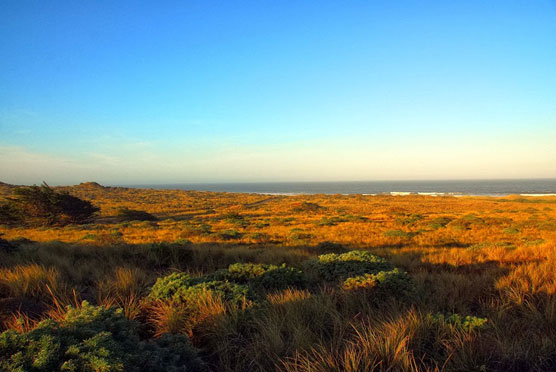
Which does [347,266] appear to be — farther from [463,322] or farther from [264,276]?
[463,322]

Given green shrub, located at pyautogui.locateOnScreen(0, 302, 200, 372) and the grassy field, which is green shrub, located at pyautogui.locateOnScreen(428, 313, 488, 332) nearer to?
the grassy field

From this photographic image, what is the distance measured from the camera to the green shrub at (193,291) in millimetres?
4138

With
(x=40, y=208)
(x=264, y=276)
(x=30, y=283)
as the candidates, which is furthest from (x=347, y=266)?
(x=40, y=208)

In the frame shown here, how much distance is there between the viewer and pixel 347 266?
645 centimetres

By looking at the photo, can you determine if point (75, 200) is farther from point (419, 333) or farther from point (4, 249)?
point (419, 333)

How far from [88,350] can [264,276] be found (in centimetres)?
368

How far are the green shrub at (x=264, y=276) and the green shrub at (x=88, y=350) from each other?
107 inches

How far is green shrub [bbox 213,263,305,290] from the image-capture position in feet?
18.2

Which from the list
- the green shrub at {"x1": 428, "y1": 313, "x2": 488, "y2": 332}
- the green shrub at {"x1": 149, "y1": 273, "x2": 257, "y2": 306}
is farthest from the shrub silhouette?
the green shrub at {"x1": 428, "y1": 313, "x2": 488, "y2": 332}

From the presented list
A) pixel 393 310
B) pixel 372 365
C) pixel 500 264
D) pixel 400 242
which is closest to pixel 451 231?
pixel 400 242

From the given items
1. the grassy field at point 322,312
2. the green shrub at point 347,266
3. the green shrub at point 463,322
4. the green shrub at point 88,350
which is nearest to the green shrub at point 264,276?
the grassy field at point 322,312

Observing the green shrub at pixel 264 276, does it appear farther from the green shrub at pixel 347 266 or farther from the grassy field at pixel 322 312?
the green shrub at pixel 347 266

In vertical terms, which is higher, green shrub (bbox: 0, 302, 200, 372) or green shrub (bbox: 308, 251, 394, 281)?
green shrub (bbox: 0, 302, 200, 372)

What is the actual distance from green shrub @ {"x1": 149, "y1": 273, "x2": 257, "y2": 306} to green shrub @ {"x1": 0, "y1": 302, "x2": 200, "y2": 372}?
3.90 ft
